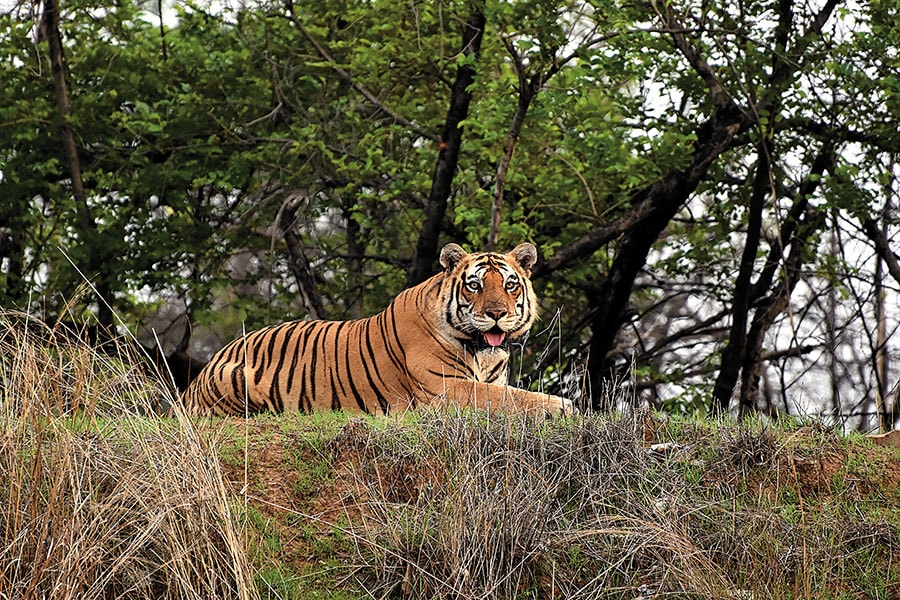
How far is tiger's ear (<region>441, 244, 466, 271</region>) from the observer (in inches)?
340

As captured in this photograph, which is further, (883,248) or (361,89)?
(883,248)

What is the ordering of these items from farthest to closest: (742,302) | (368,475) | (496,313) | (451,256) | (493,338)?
(742,302)
(451,256)
(493,338)
(496,313)
(368,475)

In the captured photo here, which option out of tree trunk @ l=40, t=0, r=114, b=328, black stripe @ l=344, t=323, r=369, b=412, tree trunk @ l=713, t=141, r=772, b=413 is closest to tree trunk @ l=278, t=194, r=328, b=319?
tree trunk @ l=40, t=0, r=114, b=328

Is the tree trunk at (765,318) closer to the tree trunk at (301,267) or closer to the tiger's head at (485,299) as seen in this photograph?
the tree trunk at (301,267)

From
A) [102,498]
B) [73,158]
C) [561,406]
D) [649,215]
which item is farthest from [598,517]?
[73,158]

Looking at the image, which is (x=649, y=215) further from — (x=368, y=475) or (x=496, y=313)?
(x=368, y=475)

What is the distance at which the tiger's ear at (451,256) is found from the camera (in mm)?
8633

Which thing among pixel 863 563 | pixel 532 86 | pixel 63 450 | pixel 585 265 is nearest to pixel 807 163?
pixel 585 265

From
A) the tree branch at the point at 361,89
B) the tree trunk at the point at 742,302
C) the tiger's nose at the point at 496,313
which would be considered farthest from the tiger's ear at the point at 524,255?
the tree trunk at the point at 742,302

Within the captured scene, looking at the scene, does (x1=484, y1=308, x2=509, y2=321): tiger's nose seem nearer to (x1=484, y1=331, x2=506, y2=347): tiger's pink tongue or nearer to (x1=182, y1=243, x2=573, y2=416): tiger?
(x1=182, y1=243, x2=573, y2=416): tiger

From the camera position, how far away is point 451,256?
341 inches

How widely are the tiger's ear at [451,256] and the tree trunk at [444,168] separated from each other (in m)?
4.67

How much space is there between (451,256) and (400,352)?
75cm

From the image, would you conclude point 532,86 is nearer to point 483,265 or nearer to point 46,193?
point 483,265
